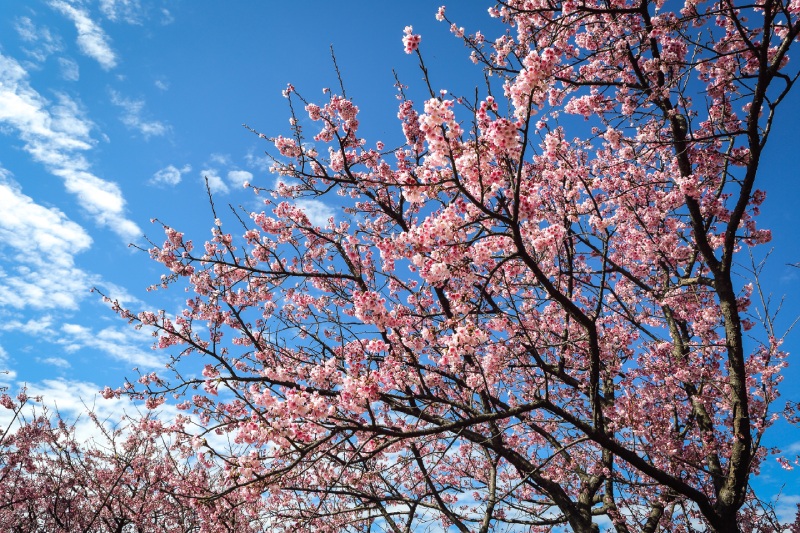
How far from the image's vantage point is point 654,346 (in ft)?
28.8

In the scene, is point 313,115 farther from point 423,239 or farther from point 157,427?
point 157,427

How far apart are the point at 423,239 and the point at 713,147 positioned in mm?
A: 5243

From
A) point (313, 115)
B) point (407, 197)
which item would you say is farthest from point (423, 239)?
point (313, 115)

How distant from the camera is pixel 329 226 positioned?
901 centimetres

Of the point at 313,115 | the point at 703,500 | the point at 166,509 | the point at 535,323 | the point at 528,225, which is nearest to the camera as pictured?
the point at 703,500

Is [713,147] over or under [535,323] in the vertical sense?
over

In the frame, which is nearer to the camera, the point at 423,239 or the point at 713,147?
the point at 423,239

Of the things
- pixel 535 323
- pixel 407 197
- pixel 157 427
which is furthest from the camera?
pixel 157 427

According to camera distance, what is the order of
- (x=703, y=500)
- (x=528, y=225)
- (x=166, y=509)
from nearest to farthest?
(x=703, y=500)
(x=528, y=225)
(x=166, y=509)

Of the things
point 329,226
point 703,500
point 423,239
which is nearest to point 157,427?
point 329,226

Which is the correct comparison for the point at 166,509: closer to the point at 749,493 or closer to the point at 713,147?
the point at 749,493

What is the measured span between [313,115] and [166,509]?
1094 cm

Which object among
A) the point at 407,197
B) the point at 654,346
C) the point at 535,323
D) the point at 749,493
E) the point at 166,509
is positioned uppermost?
the point at 654,346

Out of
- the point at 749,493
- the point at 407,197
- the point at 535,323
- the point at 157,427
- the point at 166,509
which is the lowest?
the point at 166,509
